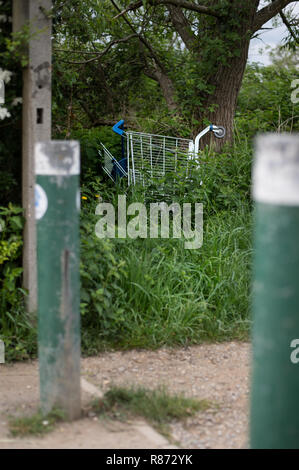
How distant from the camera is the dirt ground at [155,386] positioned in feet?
9.85

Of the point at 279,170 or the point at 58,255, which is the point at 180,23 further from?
the point at 279,170

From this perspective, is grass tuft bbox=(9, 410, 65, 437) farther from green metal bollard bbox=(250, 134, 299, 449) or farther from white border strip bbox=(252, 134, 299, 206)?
white border strip bbox=(252, 134, 299, 206)

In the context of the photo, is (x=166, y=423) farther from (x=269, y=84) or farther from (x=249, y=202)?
(x=269, y=84)

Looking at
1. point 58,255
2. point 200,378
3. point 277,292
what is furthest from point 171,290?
point 277,292

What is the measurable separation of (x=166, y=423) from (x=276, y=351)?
4.39 ft

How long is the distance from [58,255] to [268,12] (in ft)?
22.9

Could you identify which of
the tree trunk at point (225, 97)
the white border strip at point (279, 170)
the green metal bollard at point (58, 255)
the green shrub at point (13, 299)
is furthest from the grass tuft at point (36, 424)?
the tree trunk at point (225, 97)

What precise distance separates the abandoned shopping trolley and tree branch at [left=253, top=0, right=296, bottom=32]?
2271mm

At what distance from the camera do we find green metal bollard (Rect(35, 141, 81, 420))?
3010 mm

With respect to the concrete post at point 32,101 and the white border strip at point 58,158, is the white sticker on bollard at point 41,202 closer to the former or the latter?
the white border strip at point 58,158

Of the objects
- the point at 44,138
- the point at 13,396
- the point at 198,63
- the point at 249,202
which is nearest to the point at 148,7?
the point at 198,63

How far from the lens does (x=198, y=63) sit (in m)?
8.45

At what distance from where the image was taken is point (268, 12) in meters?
8.81
